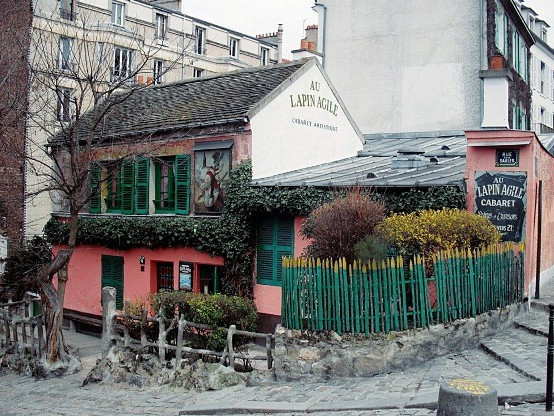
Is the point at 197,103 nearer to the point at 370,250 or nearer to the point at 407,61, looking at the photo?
the point at 407,61

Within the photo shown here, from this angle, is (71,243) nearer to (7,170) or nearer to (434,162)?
(434,162)

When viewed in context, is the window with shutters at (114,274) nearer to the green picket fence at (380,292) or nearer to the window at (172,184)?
the window at (172,184)

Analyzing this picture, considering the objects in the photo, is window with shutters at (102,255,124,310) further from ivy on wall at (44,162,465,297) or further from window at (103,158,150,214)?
window at (103,158,150,214)

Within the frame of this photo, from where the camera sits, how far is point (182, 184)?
16750 millimetres

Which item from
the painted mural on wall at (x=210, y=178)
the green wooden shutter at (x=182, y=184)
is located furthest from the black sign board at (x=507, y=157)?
the green wooden shutter at (x=182, y=184)

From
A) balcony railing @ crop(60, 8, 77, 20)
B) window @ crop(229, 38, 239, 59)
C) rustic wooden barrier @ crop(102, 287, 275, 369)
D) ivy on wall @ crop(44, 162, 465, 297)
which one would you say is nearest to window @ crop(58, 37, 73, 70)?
balcony railing @ crop(60, 8, 77, 20)

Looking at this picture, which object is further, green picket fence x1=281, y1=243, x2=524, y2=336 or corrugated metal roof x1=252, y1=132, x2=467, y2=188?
corrugated metal roof x1=252, y1=132, x2=467, y2=188

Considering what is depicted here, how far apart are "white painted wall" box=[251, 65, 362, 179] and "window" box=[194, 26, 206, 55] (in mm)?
21964

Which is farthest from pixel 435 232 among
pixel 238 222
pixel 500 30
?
pixel 500 30

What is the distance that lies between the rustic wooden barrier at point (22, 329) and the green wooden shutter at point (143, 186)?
3981mm

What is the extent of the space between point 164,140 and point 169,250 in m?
3.02

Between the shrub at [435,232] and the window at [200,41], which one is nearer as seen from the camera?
the shrub at [435,232]

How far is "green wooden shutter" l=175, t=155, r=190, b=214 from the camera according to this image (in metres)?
16.6

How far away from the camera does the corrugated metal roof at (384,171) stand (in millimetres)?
13188
